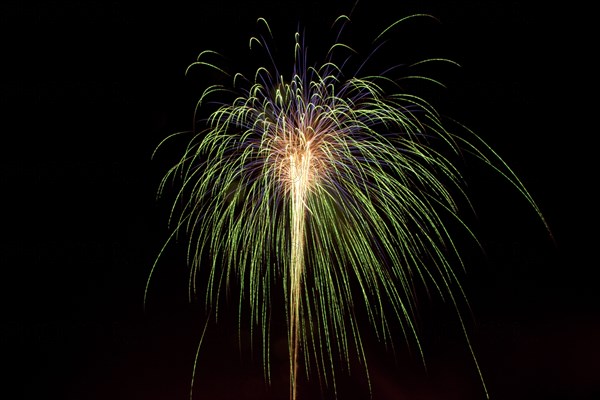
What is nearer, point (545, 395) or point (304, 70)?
point (304, 70)

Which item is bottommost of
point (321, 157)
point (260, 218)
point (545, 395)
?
point (545, 395)

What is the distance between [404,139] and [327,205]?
1743 mm

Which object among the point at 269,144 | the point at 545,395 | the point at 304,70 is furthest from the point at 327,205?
the point at 545,395

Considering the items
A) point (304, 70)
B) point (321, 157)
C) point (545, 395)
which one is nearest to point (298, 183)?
point (321, 157)

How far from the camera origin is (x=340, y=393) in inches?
610

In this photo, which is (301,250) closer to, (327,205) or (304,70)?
(327,205)

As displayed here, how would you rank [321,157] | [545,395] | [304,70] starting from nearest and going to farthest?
[304,70], [321,157], [545,395]

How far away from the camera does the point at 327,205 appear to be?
28.0 feet

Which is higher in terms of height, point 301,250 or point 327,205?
point 327,205

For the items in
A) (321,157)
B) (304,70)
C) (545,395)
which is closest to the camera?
(304,70)

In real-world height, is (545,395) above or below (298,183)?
below

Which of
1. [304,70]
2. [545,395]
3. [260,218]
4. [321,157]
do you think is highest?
[304,70]

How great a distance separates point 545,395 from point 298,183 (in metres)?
12.2

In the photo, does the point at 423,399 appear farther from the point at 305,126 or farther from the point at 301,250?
the point at 305,126
